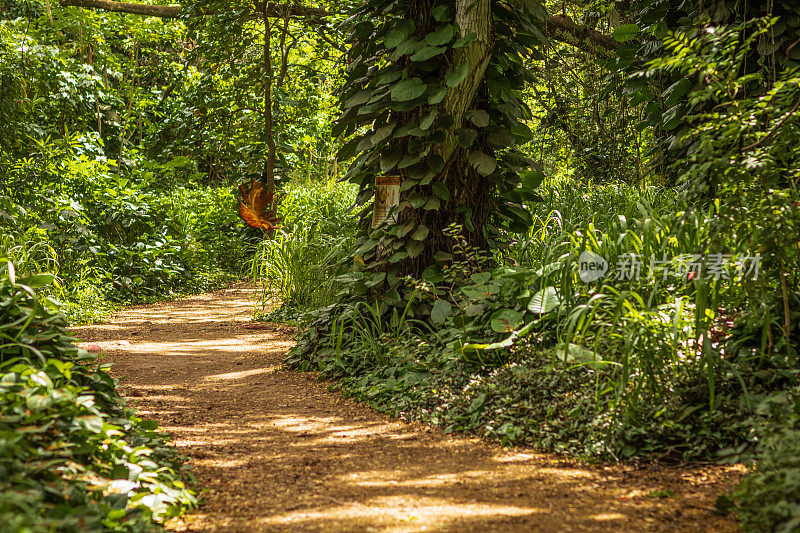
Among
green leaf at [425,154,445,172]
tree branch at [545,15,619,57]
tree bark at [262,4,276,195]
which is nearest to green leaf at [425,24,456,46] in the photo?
green leaf at [425,154,445,172]

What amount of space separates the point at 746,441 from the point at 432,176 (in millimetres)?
2197

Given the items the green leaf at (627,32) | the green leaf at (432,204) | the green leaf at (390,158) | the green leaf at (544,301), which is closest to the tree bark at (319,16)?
the green leaf at (627,32)

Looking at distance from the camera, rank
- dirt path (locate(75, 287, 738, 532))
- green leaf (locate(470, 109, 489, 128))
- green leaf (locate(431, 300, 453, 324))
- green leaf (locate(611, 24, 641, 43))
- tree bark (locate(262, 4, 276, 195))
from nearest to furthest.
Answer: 1. dirt path (locate(75, 287, 738, 532))
2. green leaf (locate(431, 300, 453, 324))
3. green leaf (locate(470, 109, 489, 128))
4. green leaf (locate(611, 24, 641, 43))
5. tree bark (locate(262, 4, 276, 195))

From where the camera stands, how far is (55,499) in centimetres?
172

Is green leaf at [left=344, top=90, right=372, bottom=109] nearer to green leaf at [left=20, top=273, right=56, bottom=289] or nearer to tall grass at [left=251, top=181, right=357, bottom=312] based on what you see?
tall grass at [left=251, top=181, right=357, bottom=312]

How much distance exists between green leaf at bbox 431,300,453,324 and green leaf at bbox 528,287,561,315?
0.54 meters

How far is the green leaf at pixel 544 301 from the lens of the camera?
309 cm

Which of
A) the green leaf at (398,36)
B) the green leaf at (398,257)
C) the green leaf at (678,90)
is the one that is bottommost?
the green leaf at (398,257)

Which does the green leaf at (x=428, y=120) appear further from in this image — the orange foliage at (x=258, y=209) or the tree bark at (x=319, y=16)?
the orange foliage at (x=258, y=209)

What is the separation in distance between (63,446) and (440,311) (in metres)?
2.12

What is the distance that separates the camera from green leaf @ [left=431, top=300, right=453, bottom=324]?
3549mm

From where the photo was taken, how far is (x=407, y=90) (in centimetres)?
380

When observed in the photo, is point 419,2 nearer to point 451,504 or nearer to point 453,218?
point 453,218

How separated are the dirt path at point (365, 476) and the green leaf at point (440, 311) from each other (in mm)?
643
